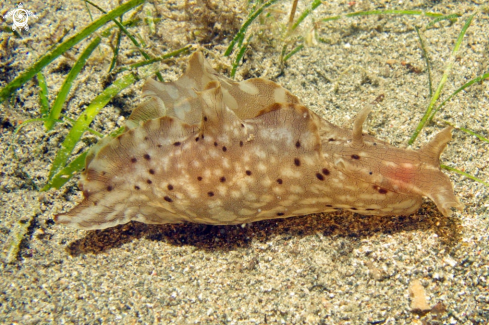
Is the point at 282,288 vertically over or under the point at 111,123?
under

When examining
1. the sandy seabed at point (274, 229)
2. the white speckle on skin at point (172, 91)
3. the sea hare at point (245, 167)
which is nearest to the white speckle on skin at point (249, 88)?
the sea hare at point (245, 167)

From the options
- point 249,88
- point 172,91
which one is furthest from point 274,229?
point 172,91

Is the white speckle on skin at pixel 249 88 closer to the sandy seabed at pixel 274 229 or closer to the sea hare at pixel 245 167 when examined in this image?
the sea hare at pixel 245 167

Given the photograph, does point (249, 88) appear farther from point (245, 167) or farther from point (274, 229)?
point (274, 229)

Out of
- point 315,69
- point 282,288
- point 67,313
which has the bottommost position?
point 67,313

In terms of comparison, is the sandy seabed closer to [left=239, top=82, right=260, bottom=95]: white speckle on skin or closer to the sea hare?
the sea hare

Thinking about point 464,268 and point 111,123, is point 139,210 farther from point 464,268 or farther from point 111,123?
point 464,268

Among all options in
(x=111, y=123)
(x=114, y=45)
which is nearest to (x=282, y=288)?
(x=111, y=123)
